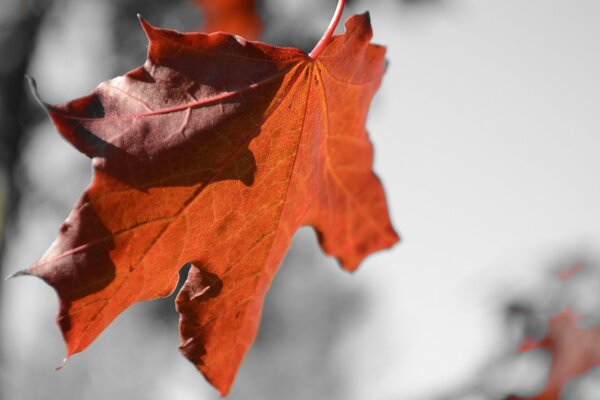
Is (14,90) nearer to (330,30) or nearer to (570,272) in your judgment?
(570,272)

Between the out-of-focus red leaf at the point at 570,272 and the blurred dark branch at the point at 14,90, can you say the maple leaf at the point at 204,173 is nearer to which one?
the out-of-focus red leaf at the point at 570,272

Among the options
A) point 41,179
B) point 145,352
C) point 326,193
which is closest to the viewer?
point 326,193

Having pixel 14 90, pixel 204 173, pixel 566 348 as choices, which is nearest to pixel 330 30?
pixel 204 173

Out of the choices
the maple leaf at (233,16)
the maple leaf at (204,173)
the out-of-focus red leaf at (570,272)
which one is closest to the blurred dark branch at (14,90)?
the maple leaf at (233,16)

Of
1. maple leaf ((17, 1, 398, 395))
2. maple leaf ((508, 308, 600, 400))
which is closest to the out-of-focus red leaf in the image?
maple leaf ((508, 308, 600, 400))

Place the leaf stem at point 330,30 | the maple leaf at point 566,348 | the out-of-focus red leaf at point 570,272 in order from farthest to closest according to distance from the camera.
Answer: the out-of-focus red leaf at point 570,272 → the maple leaf at point 566,348 → the leaf stem at point 330,30

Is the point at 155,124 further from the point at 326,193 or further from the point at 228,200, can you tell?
the point at 326,193

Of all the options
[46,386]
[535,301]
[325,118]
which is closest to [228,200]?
[325,118]
